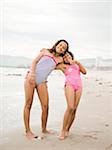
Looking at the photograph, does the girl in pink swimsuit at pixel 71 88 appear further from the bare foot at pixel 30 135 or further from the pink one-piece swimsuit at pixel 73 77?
the bare foot at pixel 30 135

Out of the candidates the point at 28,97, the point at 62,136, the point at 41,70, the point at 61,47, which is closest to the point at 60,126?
the point at 62,136

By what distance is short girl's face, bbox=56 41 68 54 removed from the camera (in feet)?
18.0

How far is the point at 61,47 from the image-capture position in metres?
5.48

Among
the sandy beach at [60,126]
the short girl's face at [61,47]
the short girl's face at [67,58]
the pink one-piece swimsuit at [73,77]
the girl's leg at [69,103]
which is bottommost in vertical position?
the sandy beach at [60,126]

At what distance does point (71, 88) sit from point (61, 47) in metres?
0.59

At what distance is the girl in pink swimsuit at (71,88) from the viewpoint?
18.1ft

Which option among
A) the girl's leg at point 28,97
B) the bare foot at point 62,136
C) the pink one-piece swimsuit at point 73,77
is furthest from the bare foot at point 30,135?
the pink one-piece swimsuit at point 73,77

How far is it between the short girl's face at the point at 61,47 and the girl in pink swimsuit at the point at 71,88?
144 millimetres

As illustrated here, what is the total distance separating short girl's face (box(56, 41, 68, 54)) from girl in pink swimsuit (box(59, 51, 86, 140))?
0.47 ft

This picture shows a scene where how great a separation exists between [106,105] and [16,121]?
2325mm

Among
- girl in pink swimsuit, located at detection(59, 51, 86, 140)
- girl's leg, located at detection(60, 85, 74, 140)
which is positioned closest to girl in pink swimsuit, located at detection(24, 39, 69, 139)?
girl in pink swimsuit, located at detection(59, 51, 86, 140)

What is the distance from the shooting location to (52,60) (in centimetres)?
557

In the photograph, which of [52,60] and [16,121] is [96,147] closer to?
[52,60]

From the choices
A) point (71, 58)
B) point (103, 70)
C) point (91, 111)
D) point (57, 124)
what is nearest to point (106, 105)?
point (91, 111)
